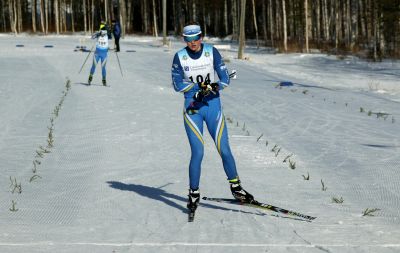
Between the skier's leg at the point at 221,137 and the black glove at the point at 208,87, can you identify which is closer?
the black glove at the point at 208,87

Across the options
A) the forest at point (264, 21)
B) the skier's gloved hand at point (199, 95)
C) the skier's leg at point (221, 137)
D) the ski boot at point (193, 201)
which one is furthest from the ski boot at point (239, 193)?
the forest at point (264, 21)

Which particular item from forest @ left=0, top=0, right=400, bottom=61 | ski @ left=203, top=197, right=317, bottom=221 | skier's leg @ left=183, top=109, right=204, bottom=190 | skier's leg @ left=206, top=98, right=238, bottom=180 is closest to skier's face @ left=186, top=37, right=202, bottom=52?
skier's leg @ left=206, top=98, right=238, bottom=180

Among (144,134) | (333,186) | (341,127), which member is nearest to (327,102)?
(341,127)

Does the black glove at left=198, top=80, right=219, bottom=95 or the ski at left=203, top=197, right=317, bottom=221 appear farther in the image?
the black glove at left=198, top=80, right=219, bottom=95

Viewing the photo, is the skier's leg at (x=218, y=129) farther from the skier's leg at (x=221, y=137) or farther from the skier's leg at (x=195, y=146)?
the skier's leg at (x=195, y=146)

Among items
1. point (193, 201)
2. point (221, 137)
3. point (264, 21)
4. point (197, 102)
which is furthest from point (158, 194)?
point (264, 21)

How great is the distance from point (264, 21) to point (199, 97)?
51.9m

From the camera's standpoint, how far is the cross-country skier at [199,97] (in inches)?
256

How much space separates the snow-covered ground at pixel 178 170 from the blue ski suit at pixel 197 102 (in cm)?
63

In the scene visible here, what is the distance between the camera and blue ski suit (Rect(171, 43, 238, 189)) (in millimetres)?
6504

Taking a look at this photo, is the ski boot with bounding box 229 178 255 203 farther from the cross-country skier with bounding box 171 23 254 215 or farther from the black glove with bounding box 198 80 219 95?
the black glove with bounding box 198 80 219 95

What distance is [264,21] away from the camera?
57.1 metres

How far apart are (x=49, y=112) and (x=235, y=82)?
351 inches

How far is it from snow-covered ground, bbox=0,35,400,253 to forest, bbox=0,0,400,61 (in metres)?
21.3
